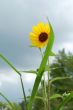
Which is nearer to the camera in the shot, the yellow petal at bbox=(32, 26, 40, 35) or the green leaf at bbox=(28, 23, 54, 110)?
the green leaf at bbox=(28, 23, 54, 110)

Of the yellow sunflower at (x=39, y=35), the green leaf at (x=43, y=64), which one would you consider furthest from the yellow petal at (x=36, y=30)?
the green leaf at (x=43, y=64)

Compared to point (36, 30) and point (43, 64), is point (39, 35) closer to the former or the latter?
point (36, 30)

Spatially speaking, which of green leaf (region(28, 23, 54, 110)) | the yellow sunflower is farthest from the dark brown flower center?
green leaf (region(28, 23, 54, 110))

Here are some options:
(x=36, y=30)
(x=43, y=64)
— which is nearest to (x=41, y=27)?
(x=36, y=30)

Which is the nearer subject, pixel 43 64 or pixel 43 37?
pixel 43 64

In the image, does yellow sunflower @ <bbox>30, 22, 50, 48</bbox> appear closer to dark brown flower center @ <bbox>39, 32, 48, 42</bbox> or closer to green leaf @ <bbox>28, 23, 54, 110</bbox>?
dark brown flower center @ <bbox>39, 32, 48, 42</bbox>

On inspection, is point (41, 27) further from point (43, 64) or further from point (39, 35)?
point (43, 64)

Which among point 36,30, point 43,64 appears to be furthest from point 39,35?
point 43,64

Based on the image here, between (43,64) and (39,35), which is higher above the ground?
(43,64)
